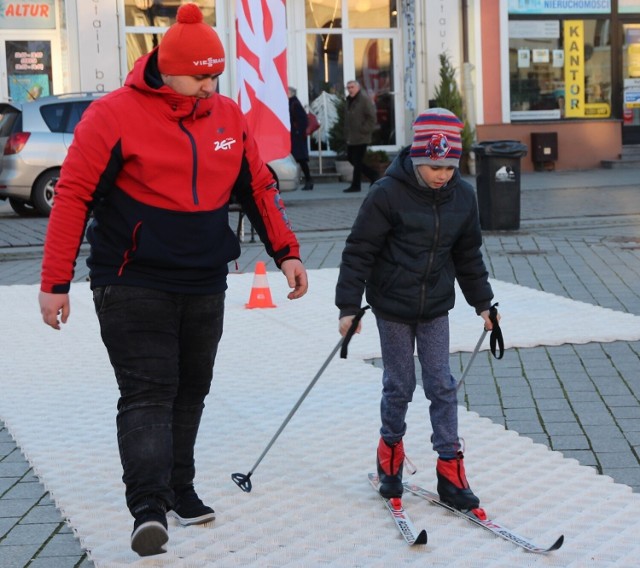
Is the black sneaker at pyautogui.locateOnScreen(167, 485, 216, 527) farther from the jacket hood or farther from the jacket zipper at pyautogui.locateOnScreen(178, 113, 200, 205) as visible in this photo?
the jacket hood

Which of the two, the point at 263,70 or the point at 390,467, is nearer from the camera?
the point at 390,467

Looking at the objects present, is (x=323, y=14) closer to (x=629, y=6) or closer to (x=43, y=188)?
(x=629, y=6)

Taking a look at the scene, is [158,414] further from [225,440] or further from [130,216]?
[225,440]

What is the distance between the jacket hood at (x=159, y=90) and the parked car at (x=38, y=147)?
1294 centimetres

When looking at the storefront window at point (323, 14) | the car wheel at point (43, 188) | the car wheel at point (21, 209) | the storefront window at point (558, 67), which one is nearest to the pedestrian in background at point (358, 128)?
the storefront window at point (323, 14)

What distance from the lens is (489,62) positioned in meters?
25.9

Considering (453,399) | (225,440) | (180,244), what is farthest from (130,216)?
(225,440)

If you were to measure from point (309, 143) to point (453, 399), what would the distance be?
69.4 ft

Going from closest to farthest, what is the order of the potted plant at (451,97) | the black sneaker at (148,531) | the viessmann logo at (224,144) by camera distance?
1. the black sneaker at (148,531)
2. the viessmann logo at (224,144)
3. the potted plant at (451,97)

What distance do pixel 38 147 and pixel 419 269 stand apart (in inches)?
545

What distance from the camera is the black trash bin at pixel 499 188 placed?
1463 cm

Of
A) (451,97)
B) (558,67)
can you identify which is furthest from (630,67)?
(451,97)

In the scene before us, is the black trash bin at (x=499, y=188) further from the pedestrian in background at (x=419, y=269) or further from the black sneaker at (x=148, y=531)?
the black sneaker at (x=148, y=531)

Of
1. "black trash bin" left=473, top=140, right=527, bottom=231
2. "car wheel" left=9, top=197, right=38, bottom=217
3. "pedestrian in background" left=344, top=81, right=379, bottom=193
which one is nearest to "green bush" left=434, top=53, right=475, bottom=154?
"pedestrian in background" left=344, top=81, right=379, bottom=193
